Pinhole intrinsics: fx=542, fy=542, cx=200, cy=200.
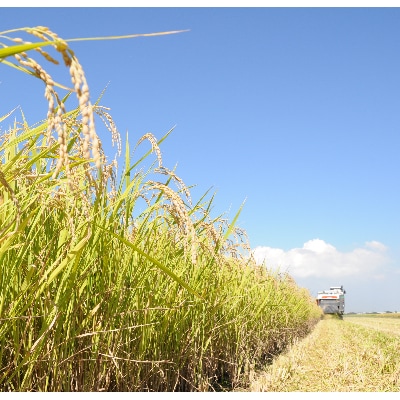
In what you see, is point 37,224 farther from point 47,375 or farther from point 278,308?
point 278,308

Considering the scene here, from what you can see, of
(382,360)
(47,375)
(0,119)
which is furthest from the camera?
(382,360)

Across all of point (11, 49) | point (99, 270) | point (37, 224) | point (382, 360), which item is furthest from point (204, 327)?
point (11, 49)

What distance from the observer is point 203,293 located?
3.56m

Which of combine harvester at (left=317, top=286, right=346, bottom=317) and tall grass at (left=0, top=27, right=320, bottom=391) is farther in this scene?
combine harvester at (left=317, top=286, right=346, bottom=317)

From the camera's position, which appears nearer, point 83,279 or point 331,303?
point 83,279

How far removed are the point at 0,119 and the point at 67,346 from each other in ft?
3.56

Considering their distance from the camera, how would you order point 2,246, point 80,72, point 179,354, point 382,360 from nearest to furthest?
point 80,72, point 2,246, point 179,354, point 382,360

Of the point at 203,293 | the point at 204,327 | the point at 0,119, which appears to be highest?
the point at 0,119

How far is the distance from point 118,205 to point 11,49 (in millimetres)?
1486

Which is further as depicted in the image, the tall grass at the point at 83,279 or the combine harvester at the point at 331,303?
the combine harvester at the point at 331,303

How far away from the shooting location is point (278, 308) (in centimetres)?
675

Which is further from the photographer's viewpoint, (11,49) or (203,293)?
(203,293)

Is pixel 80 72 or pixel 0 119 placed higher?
pixel 0 119

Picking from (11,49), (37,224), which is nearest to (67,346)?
(37,224)
